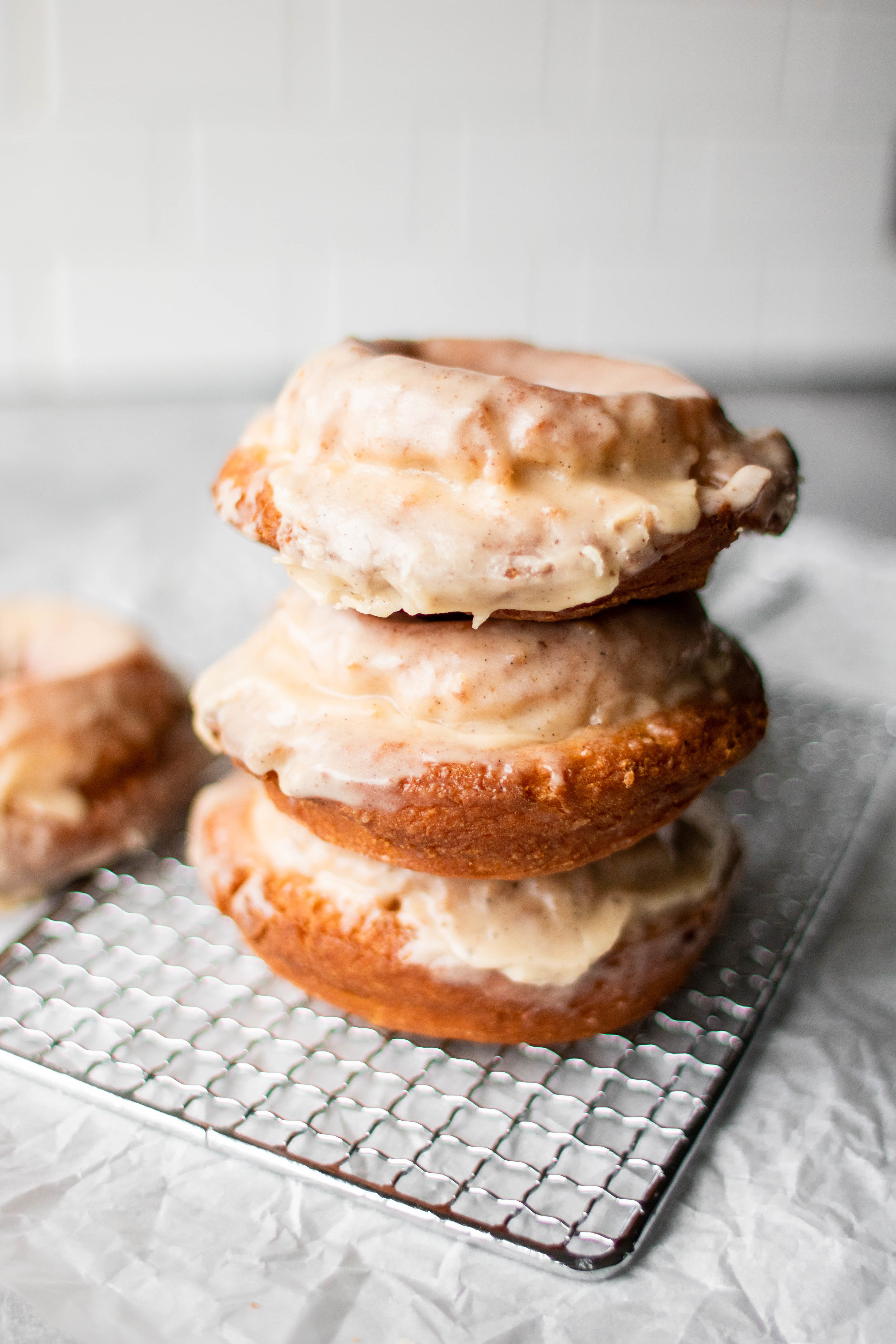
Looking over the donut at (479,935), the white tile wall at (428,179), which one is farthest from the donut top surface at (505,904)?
the white tile wall at (428,179)

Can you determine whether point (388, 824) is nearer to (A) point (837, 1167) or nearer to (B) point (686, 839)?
(B) point (686, 839)

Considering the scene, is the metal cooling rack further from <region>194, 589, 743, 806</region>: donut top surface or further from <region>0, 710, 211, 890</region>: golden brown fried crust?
<region>194, 589, 743, 806</region>: donut top surface

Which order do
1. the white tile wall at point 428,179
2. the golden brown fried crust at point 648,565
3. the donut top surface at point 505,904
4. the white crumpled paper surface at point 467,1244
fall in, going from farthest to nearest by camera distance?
the white tile wall at point 428,179 < the donut top surface at point 505,904 < the golden brown fried crust at point 648,565 < the white crumpled paper surface at point 467,1244

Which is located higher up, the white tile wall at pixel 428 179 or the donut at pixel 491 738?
the white tile wall at pixel 428 179

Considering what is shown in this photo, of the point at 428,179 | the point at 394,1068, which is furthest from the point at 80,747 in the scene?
the point at 428,179

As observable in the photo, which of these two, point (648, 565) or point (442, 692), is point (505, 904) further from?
point (648, 565)

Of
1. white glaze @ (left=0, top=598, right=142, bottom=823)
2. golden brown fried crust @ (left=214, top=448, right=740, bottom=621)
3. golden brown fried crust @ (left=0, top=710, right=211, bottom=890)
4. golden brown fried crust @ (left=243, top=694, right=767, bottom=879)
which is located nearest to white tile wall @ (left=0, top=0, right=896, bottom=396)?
white glaze @ (left=0, top=598, right=142, bottom=823)

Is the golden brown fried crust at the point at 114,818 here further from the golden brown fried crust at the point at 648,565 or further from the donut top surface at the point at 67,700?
the golden brown fried crust at the point at 648,565

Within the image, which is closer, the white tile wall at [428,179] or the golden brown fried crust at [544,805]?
the golden brown fried crust at [544,805]
